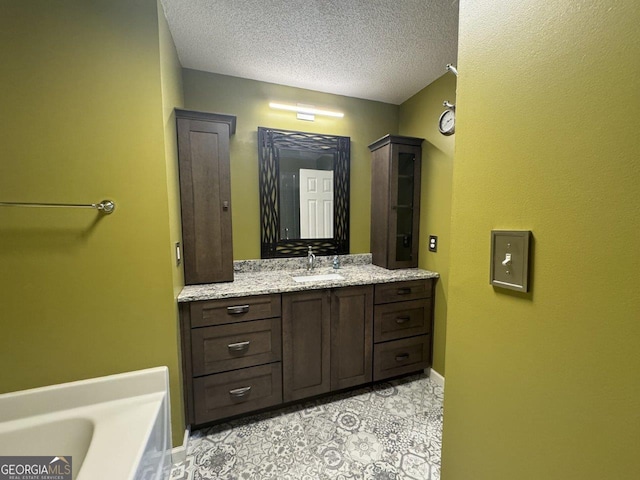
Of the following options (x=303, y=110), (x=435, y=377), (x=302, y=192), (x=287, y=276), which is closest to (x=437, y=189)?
(x=302, y=192)

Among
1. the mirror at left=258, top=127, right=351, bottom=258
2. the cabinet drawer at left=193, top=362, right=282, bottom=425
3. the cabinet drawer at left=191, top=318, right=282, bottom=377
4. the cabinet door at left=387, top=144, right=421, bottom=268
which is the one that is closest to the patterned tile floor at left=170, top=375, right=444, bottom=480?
the cabinet drawer at left=193, top=362, right=282, bottom=425

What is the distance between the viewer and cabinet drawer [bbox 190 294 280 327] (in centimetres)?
153

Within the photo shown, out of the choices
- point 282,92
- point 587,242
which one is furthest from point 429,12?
point 587,242

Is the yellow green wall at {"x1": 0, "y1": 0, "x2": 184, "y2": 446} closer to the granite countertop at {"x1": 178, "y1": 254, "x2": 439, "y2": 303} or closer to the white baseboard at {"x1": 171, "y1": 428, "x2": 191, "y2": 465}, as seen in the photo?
the granite countertop at {"x1": 178, "y1": 254, "x2": 439, "y2": 303}

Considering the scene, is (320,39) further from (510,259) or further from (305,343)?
(305,343)

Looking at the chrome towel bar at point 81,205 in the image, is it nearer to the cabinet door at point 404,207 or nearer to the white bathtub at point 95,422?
the white bathtub at point 95,422

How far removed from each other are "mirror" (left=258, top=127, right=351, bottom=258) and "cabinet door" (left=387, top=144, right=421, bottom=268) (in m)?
0.42

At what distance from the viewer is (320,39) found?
162 centimetres

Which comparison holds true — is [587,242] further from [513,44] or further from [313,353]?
[313,353]

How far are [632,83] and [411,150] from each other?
1934 mm

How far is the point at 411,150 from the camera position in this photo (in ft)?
7.30

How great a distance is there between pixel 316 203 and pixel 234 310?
45.8 inches

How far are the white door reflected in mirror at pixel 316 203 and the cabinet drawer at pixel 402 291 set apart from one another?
0.71m

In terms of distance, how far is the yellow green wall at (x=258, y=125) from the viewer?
2.02 m
